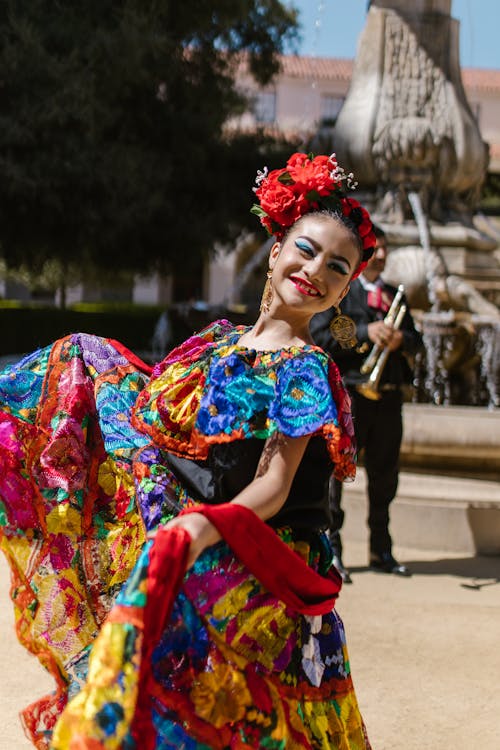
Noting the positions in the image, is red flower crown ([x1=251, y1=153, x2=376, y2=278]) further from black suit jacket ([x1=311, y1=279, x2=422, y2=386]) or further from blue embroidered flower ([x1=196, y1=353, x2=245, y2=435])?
black suit jacket ([x1=311, y1=279, x2=422, y2=386])

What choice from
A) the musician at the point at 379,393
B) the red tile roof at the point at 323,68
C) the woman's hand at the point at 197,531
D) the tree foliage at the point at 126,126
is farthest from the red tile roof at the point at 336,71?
the woman's hand at the point at 197,531

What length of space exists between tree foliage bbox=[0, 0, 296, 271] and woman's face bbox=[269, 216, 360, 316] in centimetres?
1068

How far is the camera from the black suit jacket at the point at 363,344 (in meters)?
5.13

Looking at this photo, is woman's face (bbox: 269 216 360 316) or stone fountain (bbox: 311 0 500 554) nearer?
woman's face (bbox: 269 216 360 316)

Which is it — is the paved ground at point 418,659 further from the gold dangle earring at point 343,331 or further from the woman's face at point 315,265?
the woman's face at point 315,265

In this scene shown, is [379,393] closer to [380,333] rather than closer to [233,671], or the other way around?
[380,333]

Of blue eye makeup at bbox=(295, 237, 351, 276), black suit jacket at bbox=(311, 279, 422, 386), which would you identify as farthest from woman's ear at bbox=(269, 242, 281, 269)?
black suit jacket at bbox=(311, 279, 422, 386)

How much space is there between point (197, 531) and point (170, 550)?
67mm

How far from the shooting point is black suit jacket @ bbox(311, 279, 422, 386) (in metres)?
5.13

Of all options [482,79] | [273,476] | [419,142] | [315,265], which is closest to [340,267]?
[315,265]

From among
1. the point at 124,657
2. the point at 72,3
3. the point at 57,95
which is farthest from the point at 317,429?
the point at 72,3

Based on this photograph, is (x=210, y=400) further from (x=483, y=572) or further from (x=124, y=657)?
(x=483, y=572)

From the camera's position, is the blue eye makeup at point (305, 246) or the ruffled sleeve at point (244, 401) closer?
the ruffled sleeve at point (244, 401)

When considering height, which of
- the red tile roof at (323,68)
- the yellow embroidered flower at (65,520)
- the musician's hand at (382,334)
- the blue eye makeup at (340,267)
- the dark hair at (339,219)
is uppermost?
the red tile roof at (323,68)
